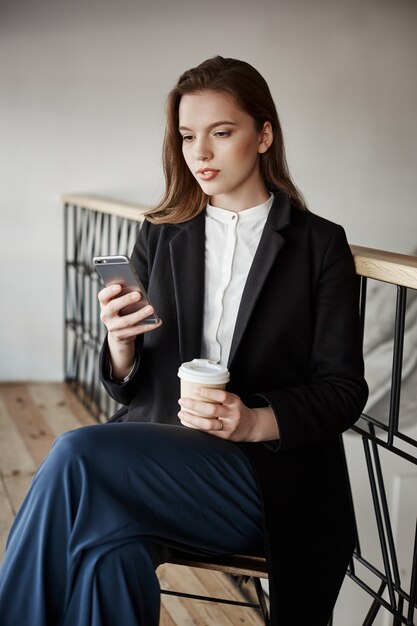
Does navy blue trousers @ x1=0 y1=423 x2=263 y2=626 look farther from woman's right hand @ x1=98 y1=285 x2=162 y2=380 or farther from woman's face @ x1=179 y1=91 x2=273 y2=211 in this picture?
woman's face @ x1=179 y1=91 x2=273 y2=211

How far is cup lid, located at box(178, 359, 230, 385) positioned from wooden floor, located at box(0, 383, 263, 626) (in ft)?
3.33

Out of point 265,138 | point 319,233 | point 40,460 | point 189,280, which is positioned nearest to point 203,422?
point 189,280

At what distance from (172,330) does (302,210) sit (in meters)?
0.36

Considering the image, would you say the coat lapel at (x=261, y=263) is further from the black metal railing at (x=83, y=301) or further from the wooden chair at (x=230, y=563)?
the black metal railing at (x=83, y=301)

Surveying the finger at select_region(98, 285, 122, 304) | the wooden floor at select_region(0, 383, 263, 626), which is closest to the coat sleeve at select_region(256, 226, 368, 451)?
the finger at select_region(98, 285, 122, 304)

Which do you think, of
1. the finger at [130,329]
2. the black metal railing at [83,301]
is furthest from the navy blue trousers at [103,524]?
the black metal railing at [83,301]

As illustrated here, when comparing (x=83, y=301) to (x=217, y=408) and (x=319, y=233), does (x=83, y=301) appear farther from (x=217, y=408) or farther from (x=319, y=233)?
(x=217, y=408)

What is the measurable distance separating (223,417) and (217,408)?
24mm

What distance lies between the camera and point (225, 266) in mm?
1604

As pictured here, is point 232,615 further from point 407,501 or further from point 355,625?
point 407,501

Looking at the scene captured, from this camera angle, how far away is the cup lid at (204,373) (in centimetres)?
131

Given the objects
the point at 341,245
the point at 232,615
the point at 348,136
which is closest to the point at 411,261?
the point at 341,245

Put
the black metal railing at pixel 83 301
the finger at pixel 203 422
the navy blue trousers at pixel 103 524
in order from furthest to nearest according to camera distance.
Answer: the black metal railing at pixel 83 301 < the finger at pixel 203 422 < the navy blue trousers at pixel 103 524

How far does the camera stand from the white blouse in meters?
1.57
